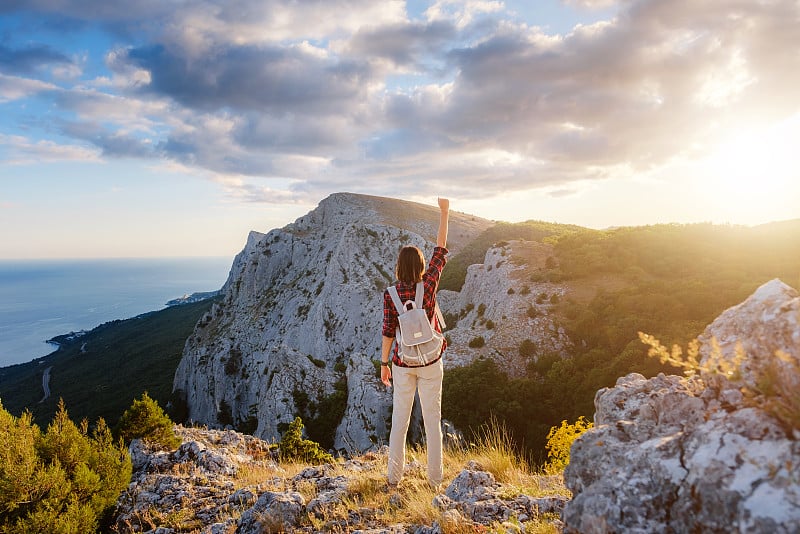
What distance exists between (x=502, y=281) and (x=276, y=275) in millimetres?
49317

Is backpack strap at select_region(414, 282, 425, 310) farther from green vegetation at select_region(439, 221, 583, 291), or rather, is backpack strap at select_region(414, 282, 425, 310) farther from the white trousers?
green vegetation at select_region(439, 221, 583, 291)

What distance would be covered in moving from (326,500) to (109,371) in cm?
→ 13626

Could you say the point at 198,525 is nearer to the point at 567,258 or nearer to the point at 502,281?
the point at 502,281

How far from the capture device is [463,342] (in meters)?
23.8

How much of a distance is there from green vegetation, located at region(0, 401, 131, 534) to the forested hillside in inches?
435

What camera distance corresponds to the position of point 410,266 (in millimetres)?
5258

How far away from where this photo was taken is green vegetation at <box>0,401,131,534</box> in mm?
6578

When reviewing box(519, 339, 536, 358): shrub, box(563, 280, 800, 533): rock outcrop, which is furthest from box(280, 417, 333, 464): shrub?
box(519, 339, 536, 358): shrub

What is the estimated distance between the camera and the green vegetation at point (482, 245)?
4194 centimetres

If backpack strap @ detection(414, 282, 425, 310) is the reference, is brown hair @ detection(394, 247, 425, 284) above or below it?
above

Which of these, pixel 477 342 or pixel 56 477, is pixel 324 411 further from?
pixel 56 477

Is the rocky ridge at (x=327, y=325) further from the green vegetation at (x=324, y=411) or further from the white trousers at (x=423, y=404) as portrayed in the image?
the white trousers at (x=423, y=404)

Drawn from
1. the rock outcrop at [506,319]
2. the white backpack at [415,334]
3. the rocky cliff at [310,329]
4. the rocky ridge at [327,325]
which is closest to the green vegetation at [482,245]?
the rocky ridge at [327,325]

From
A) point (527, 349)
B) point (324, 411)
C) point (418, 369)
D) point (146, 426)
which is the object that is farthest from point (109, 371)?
point (418, 369)
